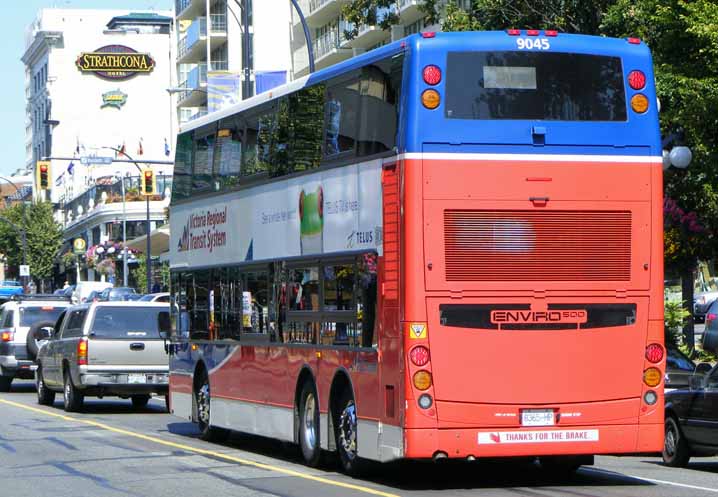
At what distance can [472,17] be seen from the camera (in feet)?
105

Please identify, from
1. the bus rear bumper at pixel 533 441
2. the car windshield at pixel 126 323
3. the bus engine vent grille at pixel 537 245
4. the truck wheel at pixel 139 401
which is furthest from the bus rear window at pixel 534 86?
the truck wheel at pixel 139 401

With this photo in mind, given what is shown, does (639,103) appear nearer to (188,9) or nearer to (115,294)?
(115,294)

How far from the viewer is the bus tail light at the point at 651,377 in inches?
551

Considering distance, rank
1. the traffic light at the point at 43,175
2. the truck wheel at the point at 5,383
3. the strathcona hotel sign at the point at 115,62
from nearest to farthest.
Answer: the truck wheel at the point at 5,383 → the traffic light at the point at 43,175 → the strathcona hotel sign at the point at 115,62

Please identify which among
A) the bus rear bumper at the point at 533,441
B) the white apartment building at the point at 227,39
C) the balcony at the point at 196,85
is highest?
the white apartment building at the point at 227,39

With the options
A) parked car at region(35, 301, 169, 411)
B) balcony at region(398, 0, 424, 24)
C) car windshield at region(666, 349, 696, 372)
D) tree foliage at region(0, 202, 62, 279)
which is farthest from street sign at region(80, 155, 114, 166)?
tree foliage at region(0, 202, 62, 279)

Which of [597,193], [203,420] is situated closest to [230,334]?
[203,420]

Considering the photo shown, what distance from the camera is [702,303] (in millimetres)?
58531

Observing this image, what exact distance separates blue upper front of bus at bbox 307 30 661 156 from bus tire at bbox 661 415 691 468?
4.38 meters

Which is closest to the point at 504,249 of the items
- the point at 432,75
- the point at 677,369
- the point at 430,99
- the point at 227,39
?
the point at 430,99

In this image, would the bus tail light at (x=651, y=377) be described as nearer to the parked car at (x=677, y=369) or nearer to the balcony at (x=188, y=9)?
the parked car at (x=677, y=369)

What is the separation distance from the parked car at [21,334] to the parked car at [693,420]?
1785cm

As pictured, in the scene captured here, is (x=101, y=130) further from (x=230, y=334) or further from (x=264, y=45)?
(x=230, y=334)

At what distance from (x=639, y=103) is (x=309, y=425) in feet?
16.5
